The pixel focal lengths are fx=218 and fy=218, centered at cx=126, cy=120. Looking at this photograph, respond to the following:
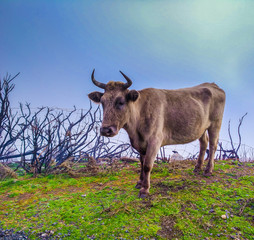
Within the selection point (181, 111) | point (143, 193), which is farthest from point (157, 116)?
point (143, 193)

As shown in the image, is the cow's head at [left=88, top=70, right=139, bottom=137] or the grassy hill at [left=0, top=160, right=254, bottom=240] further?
the cow's head at [left=88, top=70, right=139, bottom=137]

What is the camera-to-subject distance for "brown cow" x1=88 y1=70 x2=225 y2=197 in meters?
5.02

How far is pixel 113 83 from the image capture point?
5285mm

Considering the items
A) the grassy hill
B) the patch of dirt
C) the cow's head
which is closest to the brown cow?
the cow's head

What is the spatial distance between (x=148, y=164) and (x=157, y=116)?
49.1 inches

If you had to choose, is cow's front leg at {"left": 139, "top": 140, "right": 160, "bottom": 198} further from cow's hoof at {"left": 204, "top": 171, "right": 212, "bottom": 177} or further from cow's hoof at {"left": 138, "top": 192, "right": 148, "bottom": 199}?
cow's hoof at {"left": 204, "top": 171, "right": 212, "bottom": 177}

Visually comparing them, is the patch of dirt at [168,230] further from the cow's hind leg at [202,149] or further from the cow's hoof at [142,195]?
the cow's hind leg at [202,149]

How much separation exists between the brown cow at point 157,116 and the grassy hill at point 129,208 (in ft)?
2.29

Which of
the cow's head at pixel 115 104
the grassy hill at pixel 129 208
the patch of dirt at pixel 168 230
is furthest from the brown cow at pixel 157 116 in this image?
the patch of dirt at pixel 168 230

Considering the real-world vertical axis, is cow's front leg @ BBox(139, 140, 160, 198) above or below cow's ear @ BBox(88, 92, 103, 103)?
below

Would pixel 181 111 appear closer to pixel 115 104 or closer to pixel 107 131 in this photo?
pixel 115 104

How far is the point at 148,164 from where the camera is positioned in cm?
503

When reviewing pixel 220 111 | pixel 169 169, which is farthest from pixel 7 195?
pixel 220 111

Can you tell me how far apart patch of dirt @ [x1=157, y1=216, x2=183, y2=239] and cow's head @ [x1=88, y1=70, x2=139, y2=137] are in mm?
1986
